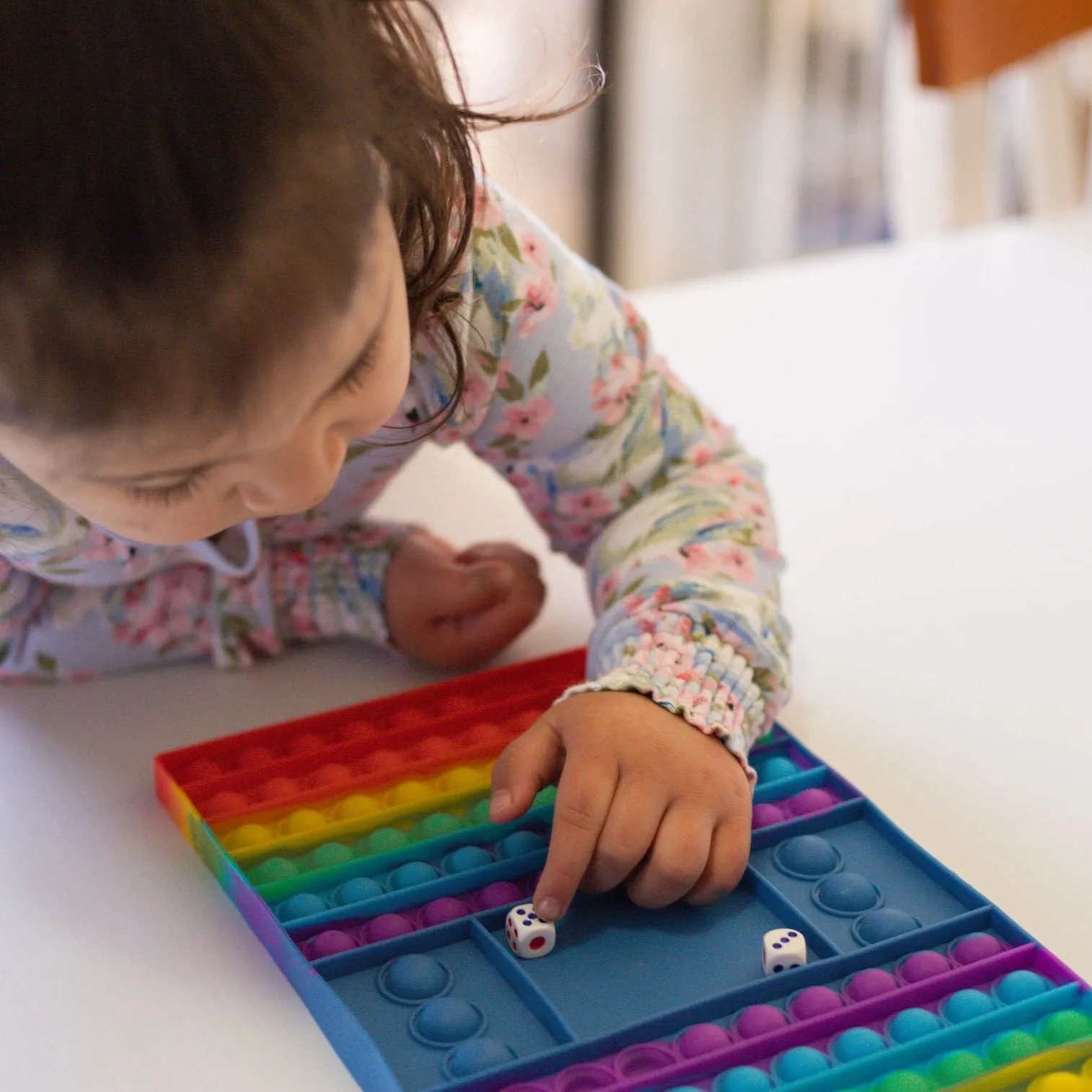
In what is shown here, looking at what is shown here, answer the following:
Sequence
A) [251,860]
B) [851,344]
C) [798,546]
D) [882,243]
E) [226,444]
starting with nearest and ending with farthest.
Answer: [226,444]
[251,860]
[798,546]
[851,344]
[882,243]

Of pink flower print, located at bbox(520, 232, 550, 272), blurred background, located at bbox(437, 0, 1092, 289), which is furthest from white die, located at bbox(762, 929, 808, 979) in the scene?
blurred background, located at bbox(437, 0, 1092, 289)

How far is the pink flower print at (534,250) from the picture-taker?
72 cm

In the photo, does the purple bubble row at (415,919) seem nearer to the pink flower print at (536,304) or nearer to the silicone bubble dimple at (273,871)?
the silicone bubble dimple at (273,871)

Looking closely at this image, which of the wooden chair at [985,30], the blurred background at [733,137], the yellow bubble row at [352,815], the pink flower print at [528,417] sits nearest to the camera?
the yellow bubble row at [352,815]

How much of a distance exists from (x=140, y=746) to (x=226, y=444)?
0.96 feet

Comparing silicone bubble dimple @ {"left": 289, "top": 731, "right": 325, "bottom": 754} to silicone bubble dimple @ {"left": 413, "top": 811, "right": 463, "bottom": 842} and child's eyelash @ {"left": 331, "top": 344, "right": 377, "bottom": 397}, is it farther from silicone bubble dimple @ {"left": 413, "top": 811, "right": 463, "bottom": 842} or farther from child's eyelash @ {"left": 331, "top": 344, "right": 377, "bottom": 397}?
child's eyelash @ {"left": 331, "top": 344, "right": 377, "bottom": 397}

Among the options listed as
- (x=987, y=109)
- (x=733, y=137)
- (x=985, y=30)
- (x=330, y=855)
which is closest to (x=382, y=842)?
(x=330, y=855)

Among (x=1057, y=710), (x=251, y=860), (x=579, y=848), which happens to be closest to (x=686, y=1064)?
(x=579, y=848)

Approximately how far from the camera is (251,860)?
2.00 ft

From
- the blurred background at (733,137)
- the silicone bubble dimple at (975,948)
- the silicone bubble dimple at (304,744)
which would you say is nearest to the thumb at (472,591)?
the silicone bubble dimple at (304,744)

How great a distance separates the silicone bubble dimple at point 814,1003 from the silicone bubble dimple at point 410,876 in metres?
0.15

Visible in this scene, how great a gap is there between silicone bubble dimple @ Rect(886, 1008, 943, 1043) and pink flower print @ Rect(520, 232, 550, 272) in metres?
0.37

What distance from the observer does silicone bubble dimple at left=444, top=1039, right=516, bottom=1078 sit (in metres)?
0.49

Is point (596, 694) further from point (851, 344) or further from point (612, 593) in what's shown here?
point (851, 344)
